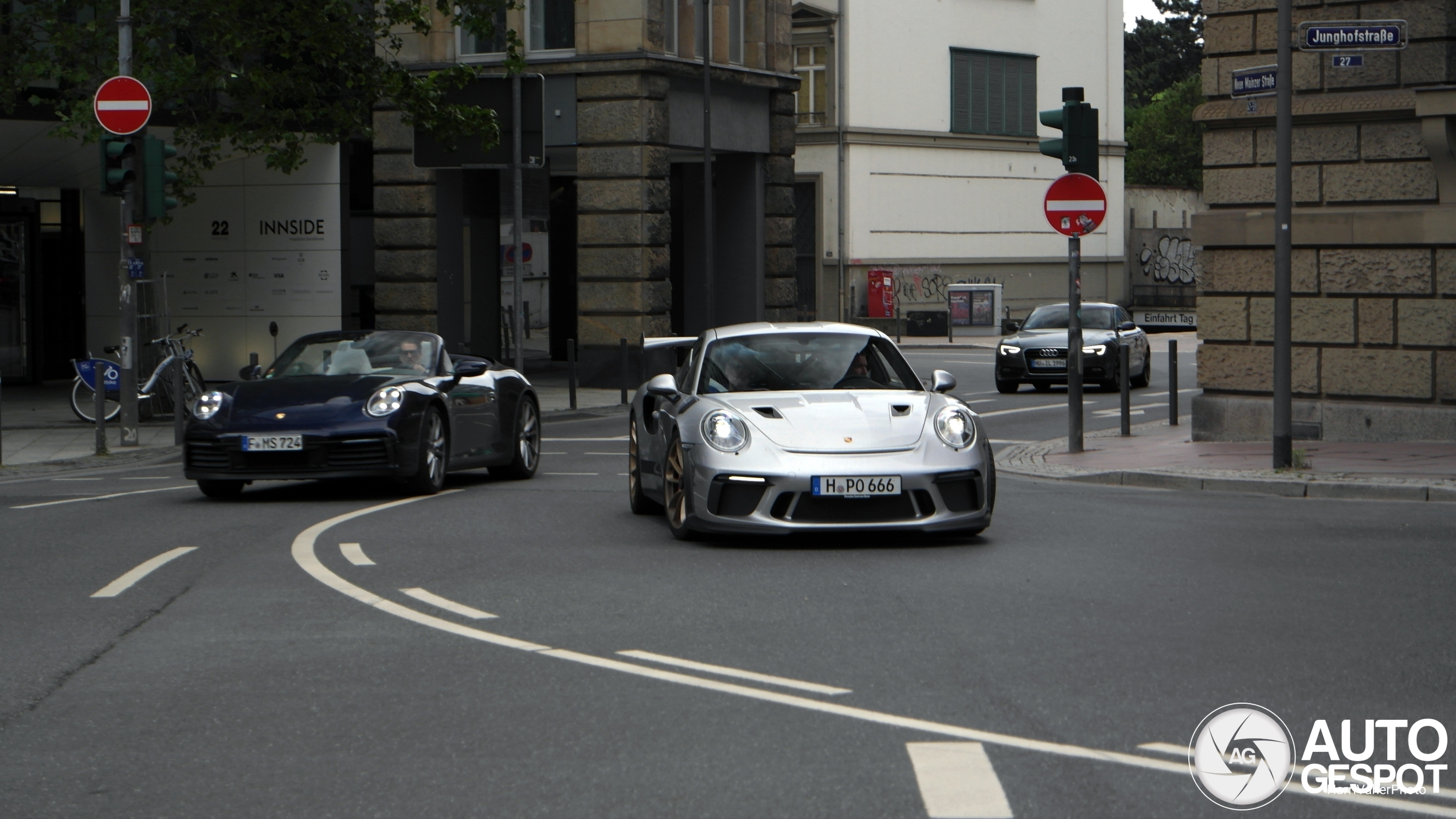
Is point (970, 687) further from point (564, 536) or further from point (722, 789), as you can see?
point (564, 536)

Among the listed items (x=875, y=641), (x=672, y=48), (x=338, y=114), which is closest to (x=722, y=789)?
(x=875, y=641)

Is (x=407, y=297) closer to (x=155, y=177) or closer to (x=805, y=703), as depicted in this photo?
(x=155, y=177)

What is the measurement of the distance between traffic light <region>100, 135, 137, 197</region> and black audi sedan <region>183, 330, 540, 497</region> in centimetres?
582

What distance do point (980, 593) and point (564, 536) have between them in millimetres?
3277

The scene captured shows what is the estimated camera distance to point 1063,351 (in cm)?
2712

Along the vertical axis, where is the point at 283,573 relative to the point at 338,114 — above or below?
below

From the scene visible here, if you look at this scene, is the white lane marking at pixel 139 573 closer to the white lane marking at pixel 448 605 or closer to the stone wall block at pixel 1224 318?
the white lane marking at pixel 448 605

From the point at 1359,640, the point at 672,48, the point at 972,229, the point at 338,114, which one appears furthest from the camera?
the point at 972,229

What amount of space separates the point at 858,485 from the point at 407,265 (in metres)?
21.4

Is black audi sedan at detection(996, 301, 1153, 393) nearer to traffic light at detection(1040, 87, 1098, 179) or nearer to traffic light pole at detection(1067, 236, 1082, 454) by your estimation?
traffic light pole at detection(1067, 236, 1082, 454)

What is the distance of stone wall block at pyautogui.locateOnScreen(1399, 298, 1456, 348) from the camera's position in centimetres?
1554

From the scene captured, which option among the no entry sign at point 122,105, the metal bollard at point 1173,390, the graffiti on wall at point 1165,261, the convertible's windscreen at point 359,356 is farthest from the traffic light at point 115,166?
the graffiti on wall at point 1165,261

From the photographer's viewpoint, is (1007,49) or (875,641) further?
(1007,49)

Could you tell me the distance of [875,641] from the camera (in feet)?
22.6
